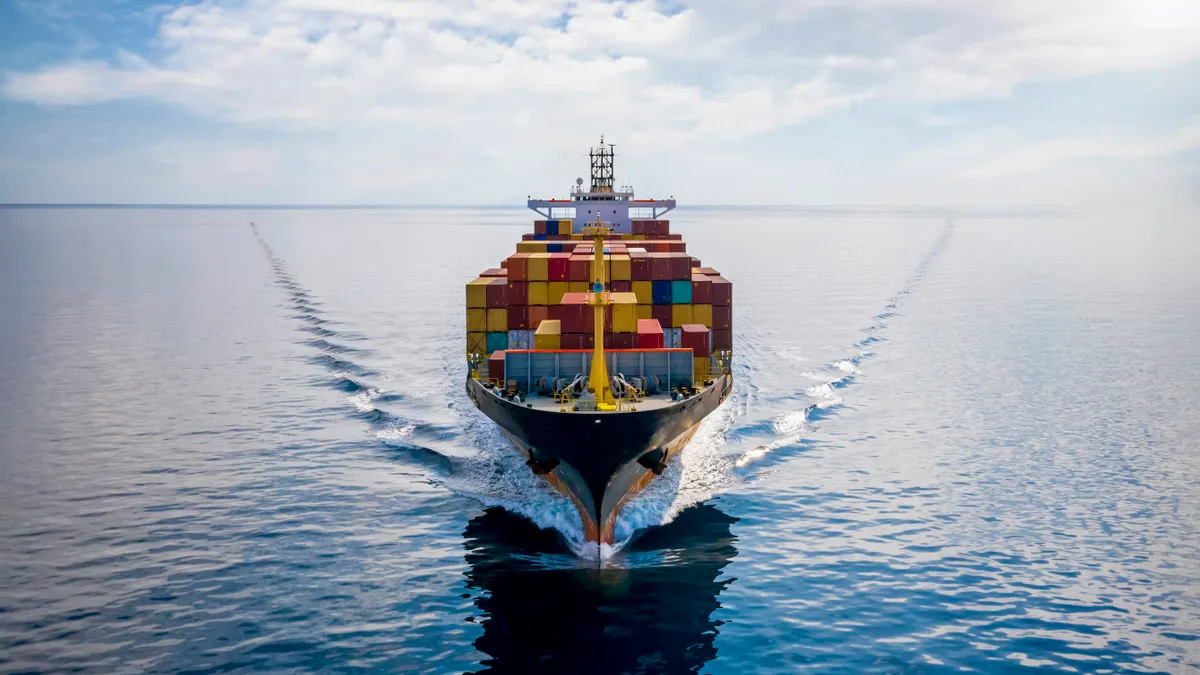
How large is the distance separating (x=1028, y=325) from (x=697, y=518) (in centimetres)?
4661

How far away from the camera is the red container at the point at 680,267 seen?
3603cm

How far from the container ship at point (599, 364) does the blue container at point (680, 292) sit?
4 centimetres

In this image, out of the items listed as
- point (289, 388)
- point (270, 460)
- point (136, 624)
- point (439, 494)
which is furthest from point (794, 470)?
point (289, 388)

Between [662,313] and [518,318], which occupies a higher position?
[662,313]

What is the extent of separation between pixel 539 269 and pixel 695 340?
23.7ft

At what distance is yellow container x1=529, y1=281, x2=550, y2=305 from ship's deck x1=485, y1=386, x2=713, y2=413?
5.64 meters

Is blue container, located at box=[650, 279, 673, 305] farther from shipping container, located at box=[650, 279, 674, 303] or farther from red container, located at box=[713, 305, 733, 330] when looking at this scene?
red container, located at box=[713, 305, 733, 330]

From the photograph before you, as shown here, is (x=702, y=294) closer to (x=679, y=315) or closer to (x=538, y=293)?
(x=679, y=315)

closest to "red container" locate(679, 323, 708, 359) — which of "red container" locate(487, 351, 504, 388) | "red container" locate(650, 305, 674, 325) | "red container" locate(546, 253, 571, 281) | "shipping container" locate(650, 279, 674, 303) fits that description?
"red container" locate(650, 305, 674, 325)

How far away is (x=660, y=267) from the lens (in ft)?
119

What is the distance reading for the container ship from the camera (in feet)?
85.1

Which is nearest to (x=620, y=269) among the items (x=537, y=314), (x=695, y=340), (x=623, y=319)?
(x=623, y=319)

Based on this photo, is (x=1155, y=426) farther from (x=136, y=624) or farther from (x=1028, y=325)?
(x=136, y=624)

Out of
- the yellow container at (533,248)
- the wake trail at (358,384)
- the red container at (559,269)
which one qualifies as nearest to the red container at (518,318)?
the red container at (559,269)
